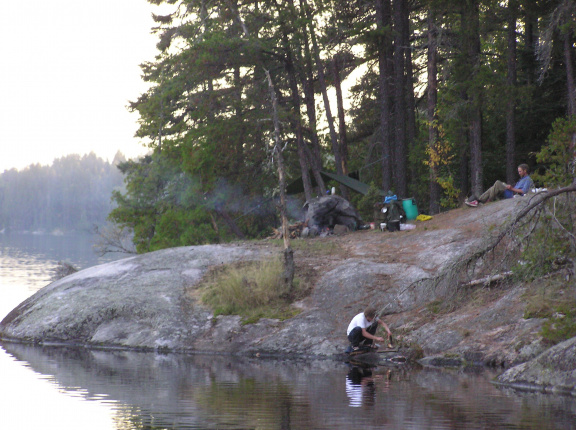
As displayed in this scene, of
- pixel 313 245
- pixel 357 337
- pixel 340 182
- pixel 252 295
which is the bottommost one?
pixel 357 337

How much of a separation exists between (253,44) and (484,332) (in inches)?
626

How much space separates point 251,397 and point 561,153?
7.07m

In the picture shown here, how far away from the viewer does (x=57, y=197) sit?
159m

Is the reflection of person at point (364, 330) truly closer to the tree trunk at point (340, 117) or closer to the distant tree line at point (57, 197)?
the tree trunk at point (340, 117)

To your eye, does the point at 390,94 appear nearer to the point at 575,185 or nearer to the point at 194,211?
the point at 194,211

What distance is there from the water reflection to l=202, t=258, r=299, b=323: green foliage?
235 centimetres

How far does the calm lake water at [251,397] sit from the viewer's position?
9.95 meters

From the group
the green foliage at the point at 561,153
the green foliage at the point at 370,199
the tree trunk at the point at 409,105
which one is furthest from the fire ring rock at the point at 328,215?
the green foliage at the point at 561,153

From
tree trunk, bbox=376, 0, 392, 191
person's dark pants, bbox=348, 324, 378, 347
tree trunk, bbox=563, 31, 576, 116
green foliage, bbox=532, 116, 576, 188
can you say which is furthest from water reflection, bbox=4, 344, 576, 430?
tree trunk, bbox=376, 0, 392, 191

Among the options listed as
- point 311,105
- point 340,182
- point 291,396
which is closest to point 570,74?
point 340,182

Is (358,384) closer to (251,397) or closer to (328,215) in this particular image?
(251,397)

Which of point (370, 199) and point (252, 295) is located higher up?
point (370, 199)

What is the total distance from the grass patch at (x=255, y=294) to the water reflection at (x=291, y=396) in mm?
2309

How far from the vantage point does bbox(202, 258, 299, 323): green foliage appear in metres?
19.0
